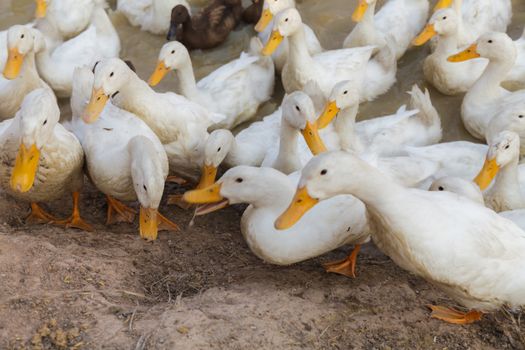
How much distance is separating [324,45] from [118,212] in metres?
3.10

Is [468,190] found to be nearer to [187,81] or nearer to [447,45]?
[447,45]

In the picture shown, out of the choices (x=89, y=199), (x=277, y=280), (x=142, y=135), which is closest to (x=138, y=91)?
(x=142, y=135)

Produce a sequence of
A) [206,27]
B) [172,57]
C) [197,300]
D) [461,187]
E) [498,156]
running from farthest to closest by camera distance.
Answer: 1. [206,27]
2. [172,57]
3. [498,156]
4. [461,187]
5. [197,300]

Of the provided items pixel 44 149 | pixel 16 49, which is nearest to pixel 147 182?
pixel 44 149

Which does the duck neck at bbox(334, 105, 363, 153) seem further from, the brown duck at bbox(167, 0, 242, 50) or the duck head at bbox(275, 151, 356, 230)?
the brown duck at bbox(167, 0, 242, 50)

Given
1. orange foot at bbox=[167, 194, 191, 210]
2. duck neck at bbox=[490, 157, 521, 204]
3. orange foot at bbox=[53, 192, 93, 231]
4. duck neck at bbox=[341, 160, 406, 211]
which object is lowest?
orange foot at bbox=[167, 194, 191, 210]

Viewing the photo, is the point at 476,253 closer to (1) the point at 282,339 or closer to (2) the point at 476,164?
(1) the point at 282,339

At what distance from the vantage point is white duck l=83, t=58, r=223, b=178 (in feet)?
17.0

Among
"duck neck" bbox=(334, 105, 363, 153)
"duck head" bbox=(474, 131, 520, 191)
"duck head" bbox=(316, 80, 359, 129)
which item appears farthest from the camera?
"duck neck" bbox=(334, 105, 363, 153)

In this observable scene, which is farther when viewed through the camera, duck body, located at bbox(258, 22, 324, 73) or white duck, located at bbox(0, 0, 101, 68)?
white duck, located at bbox(0, 0, 101, 68)

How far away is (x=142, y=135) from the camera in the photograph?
15.6 ft

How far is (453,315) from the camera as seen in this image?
394cm

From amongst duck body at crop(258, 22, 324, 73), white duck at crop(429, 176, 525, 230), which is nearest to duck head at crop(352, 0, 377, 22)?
duck body at crop(258, 22, 324, 73)

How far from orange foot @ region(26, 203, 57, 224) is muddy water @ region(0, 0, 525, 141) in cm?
160
